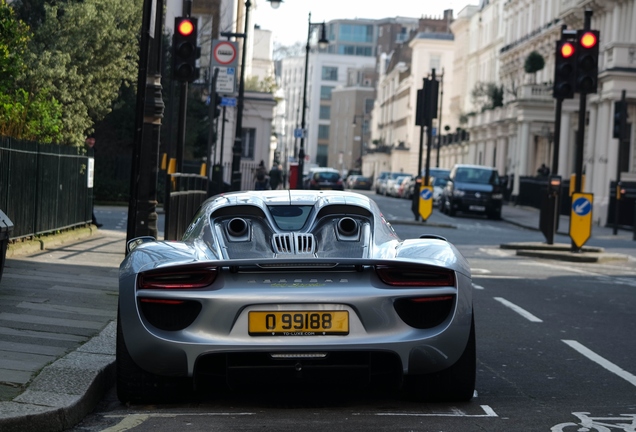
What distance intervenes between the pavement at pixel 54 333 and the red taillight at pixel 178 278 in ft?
2.32

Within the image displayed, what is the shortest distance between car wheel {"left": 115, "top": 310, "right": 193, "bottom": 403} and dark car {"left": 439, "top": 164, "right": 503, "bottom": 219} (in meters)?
41.2

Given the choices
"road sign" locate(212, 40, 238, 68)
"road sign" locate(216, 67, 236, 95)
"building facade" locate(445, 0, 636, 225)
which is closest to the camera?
"road sign" locate(212, 40, 238, 68)

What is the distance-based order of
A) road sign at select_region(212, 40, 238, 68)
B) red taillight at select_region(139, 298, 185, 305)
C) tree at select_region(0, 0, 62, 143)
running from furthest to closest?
road sign at select_region(212, 40, 238, 68)
tree at select_region(0, 0, 62, 143)
red taillight at select_region(139, 298, 185, 305)

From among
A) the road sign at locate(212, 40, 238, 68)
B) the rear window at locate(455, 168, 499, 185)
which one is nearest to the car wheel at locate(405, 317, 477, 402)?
the road sign at locate(212, 40, 238, 68)

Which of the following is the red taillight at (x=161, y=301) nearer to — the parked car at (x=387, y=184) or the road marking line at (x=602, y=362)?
the road marking line at (x=602, y=362)

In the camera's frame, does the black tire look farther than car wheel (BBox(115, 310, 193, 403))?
Yes

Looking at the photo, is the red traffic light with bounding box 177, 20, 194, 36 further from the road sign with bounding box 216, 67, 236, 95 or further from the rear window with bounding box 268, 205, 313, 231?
the road sign with bounding box 216, 67, 236, 95

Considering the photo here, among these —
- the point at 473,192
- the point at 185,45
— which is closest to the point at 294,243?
the point at 185,45

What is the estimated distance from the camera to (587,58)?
2181cm

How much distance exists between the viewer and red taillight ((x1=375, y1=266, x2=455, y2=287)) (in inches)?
257

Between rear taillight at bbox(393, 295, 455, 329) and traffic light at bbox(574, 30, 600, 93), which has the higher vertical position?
traffic light at bbox(574, 30, 600, 93)

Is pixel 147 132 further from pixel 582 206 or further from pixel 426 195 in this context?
pixel 426 195

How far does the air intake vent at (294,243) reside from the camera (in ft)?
22.4

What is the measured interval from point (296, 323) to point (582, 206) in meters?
18.3
